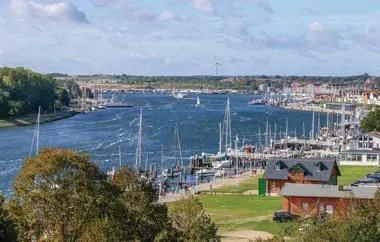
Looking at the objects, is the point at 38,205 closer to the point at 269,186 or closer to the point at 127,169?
the point at 127,169

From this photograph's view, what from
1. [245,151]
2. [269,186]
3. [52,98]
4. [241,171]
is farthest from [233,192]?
[52,98]

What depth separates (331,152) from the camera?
91.9 meters

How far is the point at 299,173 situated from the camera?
5638cm

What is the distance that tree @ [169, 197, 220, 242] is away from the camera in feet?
80.5

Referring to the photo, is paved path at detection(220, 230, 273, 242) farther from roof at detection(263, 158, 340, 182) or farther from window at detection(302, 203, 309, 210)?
roof at detection(263, 158, 340, 182)

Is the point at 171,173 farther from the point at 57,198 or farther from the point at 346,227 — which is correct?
the point at 57,198

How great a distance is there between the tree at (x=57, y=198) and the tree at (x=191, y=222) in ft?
8.28

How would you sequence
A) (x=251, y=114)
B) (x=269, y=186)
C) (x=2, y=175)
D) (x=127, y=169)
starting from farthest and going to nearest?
(x=251, y=114) → (x=2, y=175) → (x=269, y=186) → (x=127, y=169)

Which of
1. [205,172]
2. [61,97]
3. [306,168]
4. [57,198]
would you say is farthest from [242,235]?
[61,97]

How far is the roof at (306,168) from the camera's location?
56.0 meters

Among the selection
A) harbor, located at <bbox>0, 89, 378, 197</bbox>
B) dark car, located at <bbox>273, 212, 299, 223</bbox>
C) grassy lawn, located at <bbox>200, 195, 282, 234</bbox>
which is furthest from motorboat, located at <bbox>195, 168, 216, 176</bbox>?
dark car, located at <bbox>273, 212, 299, 223</bbox>

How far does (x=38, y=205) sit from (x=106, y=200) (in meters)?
2.16

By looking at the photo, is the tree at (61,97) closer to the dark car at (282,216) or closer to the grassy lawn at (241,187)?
the grassy lawn at (241,187)

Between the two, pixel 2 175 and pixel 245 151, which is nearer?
pixel 2 175
